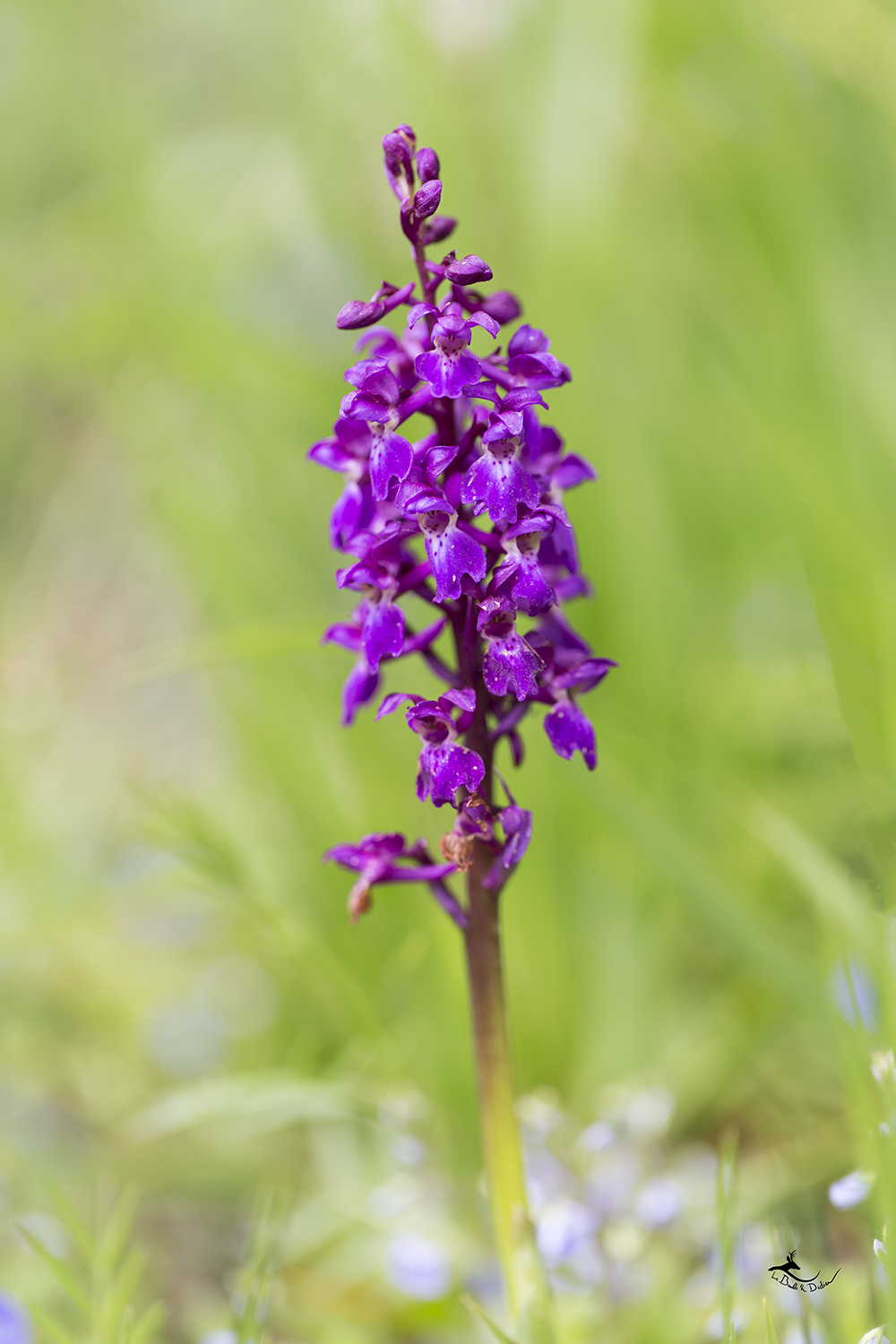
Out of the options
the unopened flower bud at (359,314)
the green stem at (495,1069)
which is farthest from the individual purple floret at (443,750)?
the unopened flower bud at (359,314)

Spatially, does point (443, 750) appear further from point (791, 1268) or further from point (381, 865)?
point (791, 1268)

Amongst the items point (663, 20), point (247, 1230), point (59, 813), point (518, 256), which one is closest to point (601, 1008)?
point (247, 1230)

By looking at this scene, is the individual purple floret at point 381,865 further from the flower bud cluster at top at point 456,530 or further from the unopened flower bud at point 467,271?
the unopened flower bud at point 467,271

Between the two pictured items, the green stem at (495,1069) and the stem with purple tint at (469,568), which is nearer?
the stem with purple tint at (469,568)

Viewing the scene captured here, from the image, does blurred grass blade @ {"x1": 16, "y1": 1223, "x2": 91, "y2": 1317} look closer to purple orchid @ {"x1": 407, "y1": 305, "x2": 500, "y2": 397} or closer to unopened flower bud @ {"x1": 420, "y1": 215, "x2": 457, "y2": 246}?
purple orchid @ {"x1": 407, "y1": 305, "x2": 500, "y2": 397}

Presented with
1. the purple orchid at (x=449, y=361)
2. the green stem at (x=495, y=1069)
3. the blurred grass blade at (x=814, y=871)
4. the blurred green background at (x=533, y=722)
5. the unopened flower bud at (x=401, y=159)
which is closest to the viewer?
the purple orchid at (x=449, y=361)

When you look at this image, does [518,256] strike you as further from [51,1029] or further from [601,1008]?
[51,1029]

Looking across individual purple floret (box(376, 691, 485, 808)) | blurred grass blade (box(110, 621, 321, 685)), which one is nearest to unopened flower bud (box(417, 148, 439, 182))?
individual purple floret (box(376, 691, 485, 808))
